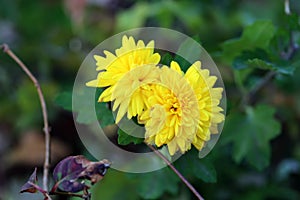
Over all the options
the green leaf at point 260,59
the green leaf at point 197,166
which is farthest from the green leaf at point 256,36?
the green leaf at point 197,166

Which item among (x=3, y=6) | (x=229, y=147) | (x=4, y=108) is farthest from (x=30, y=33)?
(x=229, y=147)

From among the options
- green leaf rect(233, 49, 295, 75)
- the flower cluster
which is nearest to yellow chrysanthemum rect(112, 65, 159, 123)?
the flower cluster

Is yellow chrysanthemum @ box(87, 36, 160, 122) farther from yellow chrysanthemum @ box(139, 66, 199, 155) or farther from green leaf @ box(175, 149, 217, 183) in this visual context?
green leaf @ box(175, 149, 217, 183)

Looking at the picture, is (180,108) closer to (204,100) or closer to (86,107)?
(204,100)

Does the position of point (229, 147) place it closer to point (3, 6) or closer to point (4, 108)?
point (4, 108)

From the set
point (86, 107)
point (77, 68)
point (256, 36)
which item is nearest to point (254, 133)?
point (256, 36)

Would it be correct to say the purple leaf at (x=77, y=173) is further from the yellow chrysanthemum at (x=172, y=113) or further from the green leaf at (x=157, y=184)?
the green leaf at (x=157, y=184)

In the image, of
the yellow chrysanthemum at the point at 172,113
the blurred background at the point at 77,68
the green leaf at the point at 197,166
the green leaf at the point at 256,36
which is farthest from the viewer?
the blurred background at the point at 77,68
